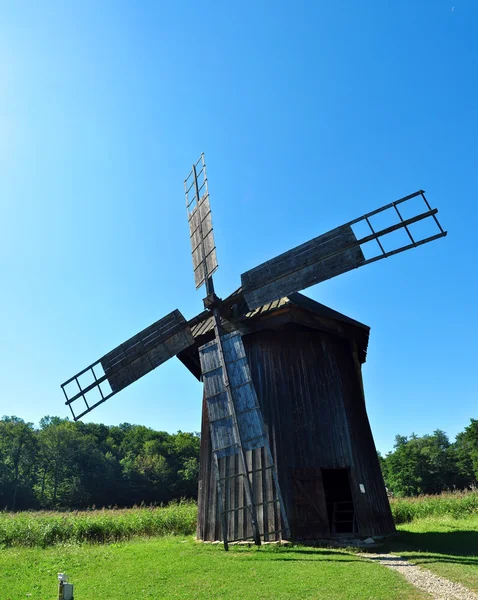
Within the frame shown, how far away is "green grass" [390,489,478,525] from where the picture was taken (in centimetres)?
1967

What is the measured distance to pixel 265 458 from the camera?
36.8 ft

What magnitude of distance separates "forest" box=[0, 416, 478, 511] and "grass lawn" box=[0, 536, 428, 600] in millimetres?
55148

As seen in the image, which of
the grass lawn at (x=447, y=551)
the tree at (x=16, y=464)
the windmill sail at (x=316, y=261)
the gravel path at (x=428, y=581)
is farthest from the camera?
the tree at (x=16, y=464)

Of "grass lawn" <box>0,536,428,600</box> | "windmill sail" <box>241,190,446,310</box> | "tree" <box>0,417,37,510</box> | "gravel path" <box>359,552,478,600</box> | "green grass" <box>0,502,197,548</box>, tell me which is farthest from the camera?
"tree" <box>0,417,37,510</box>

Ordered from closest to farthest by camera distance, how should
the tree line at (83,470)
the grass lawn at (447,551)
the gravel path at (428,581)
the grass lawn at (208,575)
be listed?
the gravel path at (428,581), the grass lawn at (208,575), the grass lawn at (447,551), the tree line at (83,470)

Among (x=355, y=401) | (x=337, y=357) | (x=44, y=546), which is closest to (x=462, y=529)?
(x=355, y=401)

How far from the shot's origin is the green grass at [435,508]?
19.7 meters

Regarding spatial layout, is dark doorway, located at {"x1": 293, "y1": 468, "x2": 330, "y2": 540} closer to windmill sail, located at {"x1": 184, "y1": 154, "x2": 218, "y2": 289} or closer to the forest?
windmill sail, located at {"x1": 184, "y1": 154, "x2": 218, "y2": 289}

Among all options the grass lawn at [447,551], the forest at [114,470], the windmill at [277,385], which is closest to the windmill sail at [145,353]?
the windmill at [277,385]

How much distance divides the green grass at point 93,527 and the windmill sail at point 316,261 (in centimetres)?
977

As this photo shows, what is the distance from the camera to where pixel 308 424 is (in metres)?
11.7

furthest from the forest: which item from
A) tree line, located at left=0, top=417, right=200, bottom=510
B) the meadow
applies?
the meadow

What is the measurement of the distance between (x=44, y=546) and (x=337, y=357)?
1079cm

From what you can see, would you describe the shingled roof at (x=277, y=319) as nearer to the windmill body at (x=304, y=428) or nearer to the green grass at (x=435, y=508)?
the windmill body at (x=304, y=428)
